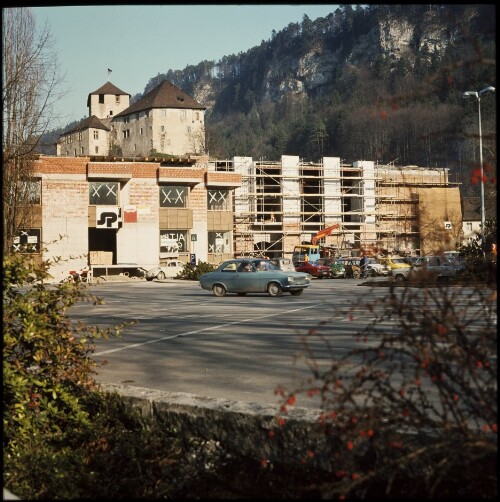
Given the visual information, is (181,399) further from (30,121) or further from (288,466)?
(30,121)

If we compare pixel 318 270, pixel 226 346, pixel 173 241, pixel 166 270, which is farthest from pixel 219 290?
pixel 173 241

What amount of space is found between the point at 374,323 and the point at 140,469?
7.17 ft

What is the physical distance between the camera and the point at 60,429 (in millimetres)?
5488

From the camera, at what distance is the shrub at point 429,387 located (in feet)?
10.3

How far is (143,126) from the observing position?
447ft

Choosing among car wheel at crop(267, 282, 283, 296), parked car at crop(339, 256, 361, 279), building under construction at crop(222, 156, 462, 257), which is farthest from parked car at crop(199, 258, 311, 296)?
building under construction at crop(222, 156, 462, 257)

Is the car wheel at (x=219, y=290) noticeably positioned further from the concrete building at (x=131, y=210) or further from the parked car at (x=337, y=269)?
the concrete building at (x=131, y=210)

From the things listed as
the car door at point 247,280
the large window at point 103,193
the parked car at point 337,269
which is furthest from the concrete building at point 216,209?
the car door at point 247,280

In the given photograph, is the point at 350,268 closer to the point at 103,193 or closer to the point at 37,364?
the point at 103,193

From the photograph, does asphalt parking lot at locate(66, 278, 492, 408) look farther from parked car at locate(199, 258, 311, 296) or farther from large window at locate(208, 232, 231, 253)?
large window at locate(208, 232, 231, 253)

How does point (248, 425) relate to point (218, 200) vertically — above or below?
below

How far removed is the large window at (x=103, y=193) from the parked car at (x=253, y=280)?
30141 mm

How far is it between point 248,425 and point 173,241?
55198 mm

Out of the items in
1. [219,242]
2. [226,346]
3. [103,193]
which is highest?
[103,193]
